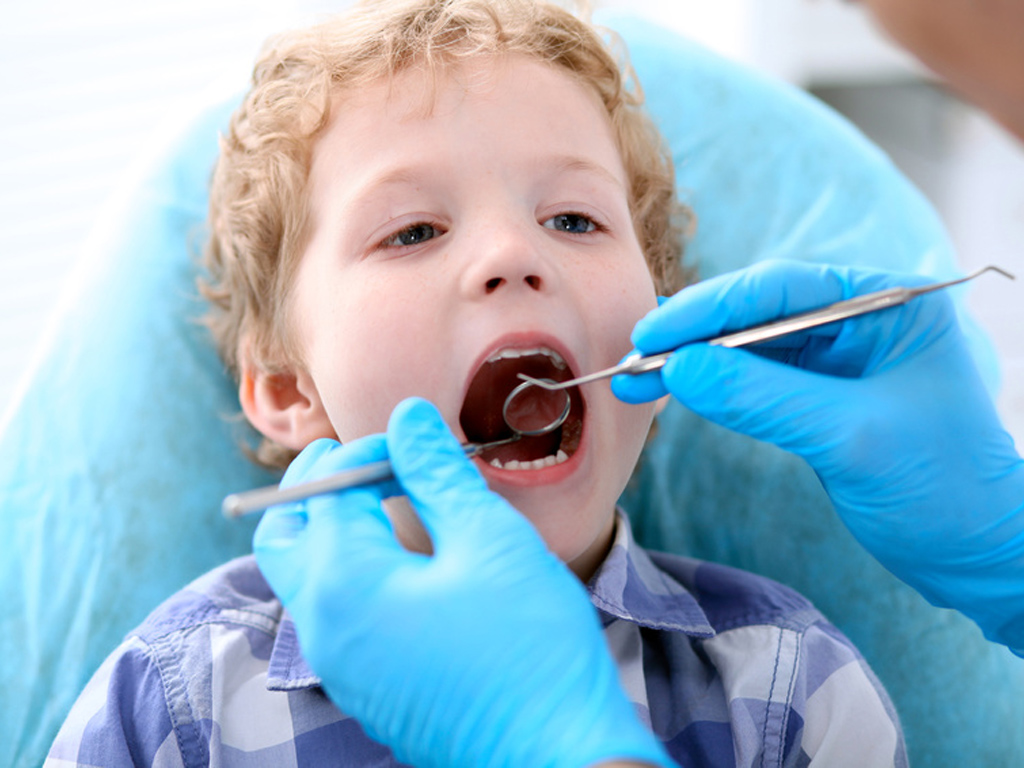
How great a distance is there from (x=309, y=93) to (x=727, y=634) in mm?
831

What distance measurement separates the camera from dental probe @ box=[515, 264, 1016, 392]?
3.08 feet

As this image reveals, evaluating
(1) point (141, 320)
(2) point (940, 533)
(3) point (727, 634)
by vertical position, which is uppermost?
(1) point (141, 320)

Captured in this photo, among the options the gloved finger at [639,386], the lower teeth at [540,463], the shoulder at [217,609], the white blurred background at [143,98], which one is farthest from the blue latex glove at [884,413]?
the white blurred background at [143,98]

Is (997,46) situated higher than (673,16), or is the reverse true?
(997,46)

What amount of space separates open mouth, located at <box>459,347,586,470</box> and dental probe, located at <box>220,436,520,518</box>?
17 centimetres

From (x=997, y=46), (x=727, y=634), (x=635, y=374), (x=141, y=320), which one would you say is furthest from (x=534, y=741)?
(x=141, y=320)

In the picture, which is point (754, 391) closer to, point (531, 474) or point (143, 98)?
point (531, 474)

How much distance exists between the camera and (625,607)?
1122mm

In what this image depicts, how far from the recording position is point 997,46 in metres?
0.76

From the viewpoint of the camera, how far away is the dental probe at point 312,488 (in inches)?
29.9

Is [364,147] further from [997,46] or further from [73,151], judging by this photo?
[73,151]

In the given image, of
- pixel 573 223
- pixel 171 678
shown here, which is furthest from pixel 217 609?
pixel 573 223

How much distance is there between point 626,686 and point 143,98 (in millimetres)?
2096

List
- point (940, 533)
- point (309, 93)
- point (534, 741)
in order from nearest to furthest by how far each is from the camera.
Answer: point (534, 741)
point (940, 533)
point (309, 93)
